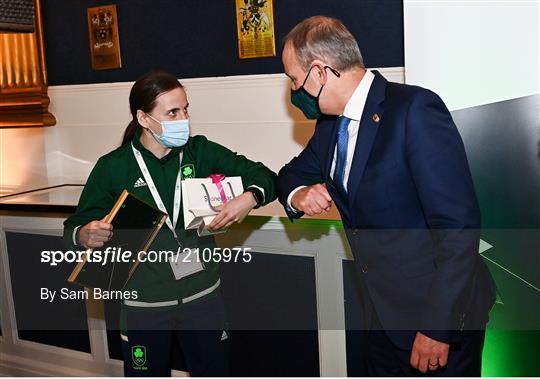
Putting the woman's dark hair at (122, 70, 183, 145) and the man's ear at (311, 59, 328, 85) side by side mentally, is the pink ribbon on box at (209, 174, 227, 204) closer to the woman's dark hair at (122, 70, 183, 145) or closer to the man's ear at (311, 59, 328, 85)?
the woman's dark hair at (122, 70, 183, 145)

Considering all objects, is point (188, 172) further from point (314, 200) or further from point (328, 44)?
point (328, 44)

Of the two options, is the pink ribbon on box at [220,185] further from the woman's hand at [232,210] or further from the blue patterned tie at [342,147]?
the blue patterned tie at [342,147]

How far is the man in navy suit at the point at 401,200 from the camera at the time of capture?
1889 millimetres

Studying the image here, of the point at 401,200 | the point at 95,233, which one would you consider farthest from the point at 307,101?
the point at 95,233

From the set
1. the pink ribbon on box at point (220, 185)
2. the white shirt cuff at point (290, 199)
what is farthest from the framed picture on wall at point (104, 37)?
the white shirt cuff at point (290, 199)

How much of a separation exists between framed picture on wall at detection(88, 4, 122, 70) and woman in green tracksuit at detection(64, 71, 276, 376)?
1.64 meters

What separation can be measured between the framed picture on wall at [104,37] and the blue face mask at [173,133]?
1753 millimetres

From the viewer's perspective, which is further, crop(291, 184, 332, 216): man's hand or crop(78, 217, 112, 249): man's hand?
crop(78, 217, 112, 249): man's hand

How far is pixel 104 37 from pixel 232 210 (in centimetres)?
211

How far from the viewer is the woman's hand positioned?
2.47m

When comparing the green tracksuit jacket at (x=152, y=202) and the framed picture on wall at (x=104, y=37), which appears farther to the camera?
the framed picture on wall at (x=104, y=37)

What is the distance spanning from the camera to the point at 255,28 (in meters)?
3.64

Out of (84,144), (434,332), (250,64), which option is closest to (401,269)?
(434,332)

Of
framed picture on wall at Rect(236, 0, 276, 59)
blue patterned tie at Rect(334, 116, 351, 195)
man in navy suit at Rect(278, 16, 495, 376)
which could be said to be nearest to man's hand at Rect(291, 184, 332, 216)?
man in navy suit at Rect(278, 16, 495, 376)
